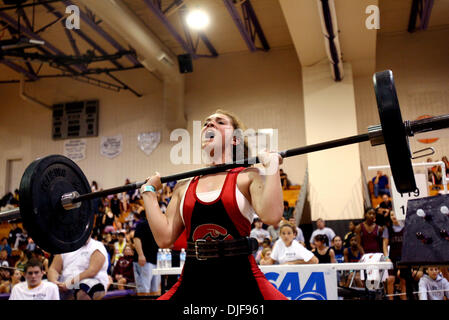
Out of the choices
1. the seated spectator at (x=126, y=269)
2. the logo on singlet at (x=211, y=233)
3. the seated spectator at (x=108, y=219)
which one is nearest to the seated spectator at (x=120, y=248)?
the seated spectator at (x=126, y=269)

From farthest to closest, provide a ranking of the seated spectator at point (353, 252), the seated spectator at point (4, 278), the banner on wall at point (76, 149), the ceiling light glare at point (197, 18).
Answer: the banner on wall at point (76, 149), the ceiling light glare at point (197, 18), the seated spectator at point (4, 278), the seated spectator at point (353, 252)

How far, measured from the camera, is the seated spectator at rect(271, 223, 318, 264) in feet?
17.7

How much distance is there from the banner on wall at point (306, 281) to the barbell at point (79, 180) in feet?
7.39

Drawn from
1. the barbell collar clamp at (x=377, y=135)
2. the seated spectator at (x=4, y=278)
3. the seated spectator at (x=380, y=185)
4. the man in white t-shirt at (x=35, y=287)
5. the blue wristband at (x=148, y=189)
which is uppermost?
the seated spectator at (x=380, y=185)

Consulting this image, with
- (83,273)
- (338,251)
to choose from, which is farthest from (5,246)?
(338,251)

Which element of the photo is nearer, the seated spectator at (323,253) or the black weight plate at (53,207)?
the black weight plate at (53,207)

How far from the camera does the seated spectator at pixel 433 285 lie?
4502mm

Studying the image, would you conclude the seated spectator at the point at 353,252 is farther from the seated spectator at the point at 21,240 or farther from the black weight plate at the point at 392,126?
the seated spectator at the point at 21,240

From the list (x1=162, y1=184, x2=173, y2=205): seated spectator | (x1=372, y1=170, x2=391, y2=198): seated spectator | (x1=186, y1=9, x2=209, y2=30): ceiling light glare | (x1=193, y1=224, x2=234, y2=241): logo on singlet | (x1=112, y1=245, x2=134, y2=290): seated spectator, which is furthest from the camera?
(x1=162, y1=184, x2=173, y2=205): seated spectator

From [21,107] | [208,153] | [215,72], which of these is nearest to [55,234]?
[208,153]

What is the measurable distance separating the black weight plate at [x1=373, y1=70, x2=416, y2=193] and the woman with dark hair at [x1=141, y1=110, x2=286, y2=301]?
0.46 meters

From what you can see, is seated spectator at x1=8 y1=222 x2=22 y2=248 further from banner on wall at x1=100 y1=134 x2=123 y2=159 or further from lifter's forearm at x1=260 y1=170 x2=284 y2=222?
lifter's forearm at x1=260 y1=170 x2=284 y2=222

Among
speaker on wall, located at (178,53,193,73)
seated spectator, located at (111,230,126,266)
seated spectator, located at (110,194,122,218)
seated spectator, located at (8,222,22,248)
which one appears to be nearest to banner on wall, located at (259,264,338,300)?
seated spectator, located at (111,230,126,266)

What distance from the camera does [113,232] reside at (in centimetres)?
1042
